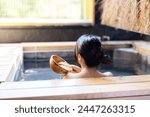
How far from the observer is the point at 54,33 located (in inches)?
183

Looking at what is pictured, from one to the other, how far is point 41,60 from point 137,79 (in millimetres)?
2391

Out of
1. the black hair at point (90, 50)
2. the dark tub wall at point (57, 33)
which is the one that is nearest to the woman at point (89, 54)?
the black hair at point (90, 50)

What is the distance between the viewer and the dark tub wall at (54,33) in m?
4.54

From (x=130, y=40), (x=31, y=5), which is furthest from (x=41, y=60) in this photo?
(x=130, y=40)

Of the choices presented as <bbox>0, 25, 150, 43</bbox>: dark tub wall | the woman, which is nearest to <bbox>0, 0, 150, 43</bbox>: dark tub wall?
<bbox>0, 25, 150, 43</bbox>: dark tub wall

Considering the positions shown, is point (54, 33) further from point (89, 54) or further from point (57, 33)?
point (89, 54)

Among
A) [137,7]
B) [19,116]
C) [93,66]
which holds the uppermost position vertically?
[137,7]

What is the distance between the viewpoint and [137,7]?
103 inches

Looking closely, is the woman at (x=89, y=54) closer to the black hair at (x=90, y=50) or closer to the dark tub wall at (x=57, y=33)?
the black hair at (x=90, y=50)

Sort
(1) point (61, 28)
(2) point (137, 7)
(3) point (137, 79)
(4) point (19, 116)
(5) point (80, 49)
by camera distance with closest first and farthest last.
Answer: (4) point (19, 116) → (3) point (137, 79) → (5) point (80, 49) → (2) point (137, 7) → (1) point (61, 28)

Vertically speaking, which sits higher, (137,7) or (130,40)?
(137,7)

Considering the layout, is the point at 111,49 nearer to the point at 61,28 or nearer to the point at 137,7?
the point at 61,28

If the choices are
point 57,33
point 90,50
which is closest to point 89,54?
point 90,50

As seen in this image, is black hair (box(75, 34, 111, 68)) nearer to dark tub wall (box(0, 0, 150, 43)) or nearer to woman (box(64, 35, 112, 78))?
woman (box(64, 35, 112, 78))
